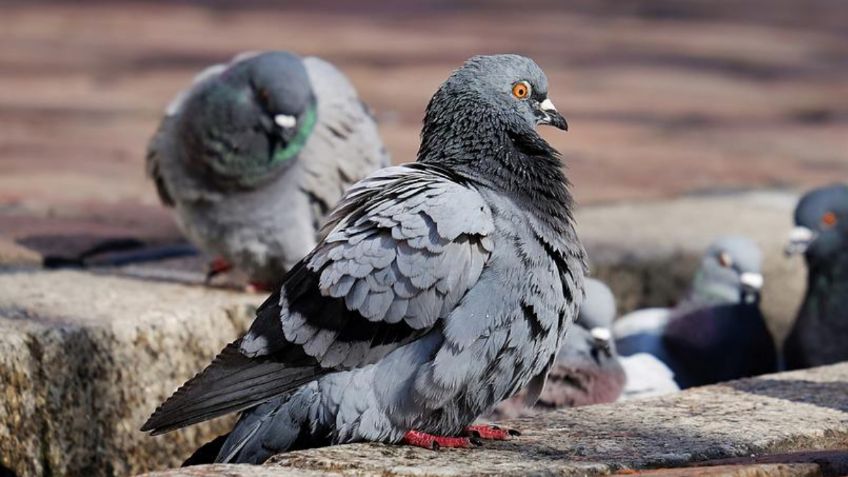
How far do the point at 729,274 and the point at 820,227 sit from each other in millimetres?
386

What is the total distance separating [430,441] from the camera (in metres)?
3.41

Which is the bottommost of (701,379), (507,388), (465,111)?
(701,379)

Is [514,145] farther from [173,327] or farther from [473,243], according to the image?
[173,327]

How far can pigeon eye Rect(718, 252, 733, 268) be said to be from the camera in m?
5.81

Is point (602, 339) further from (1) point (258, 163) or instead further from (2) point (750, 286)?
(1) point (258, 163)

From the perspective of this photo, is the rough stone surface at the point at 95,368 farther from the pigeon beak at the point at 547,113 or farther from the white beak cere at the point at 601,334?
the pigeon beak at the point at 547,113

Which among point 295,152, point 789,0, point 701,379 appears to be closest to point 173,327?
point 295,152

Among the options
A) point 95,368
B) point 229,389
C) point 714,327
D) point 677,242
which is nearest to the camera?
point 229,389

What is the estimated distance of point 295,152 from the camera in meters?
5.18

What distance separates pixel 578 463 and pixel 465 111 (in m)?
0.95

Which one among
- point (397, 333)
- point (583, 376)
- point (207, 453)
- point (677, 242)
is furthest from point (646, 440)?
point (677, 242)

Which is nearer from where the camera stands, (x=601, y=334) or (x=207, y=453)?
(x=207, y=453)

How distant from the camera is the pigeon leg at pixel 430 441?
340cm

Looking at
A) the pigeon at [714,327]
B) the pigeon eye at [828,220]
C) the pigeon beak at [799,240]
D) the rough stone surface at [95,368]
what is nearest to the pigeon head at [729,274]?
the pigeon at [714,327]
